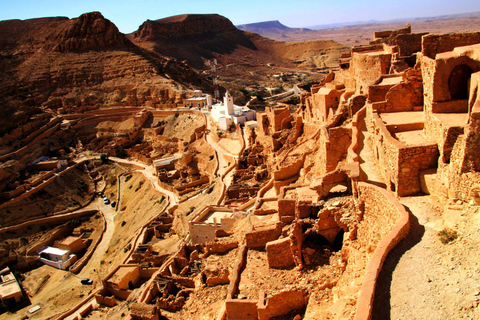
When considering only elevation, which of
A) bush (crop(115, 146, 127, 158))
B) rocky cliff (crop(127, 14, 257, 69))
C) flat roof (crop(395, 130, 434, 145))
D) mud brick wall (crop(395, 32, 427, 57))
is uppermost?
rocky cliff (crop(127, 14, 257, 69))

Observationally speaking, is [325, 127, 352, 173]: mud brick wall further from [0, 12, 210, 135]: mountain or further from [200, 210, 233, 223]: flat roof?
[0, 12, 210, 135]: mountain

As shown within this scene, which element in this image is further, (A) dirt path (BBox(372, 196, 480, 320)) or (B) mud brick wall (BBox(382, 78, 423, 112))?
(B) mud brick wall (BBox(382, 78, 423, 112))

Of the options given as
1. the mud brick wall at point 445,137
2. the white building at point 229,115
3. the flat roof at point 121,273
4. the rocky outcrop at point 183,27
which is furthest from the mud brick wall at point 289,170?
the rocky outcrop at point 183,27

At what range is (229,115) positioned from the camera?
34.7 metres

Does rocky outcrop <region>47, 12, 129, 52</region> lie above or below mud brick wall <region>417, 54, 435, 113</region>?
above

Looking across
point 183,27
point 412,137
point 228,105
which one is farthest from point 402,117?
point 183,27

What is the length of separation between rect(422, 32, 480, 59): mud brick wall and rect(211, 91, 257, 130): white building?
23.5 m

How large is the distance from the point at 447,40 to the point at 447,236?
6.29 metres

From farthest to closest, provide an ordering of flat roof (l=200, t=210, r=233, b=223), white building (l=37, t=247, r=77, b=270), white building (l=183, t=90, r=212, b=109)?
white building (l=183, t=90, r=212, b=109), white building (l=37, t=247, r=77, b=270), flat roof (l=200, t=210, r=233, b=223)

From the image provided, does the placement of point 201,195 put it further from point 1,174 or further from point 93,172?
point 1,174

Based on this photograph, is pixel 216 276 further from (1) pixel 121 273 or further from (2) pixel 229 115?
(2) pixel 229 115

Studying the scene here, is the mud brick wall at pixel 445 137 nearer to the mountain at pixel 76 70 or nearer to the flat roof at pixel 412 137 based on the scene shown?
Answer: the flat roof at pixel 412 137

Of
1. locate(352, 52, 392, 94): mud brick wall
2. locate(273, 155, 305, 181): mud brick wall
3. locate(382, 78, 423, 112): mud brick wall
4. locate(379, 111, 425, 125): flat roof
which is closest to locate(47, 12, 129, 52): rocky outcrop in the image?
locate(352, 52, 392, 94): mud brick wall

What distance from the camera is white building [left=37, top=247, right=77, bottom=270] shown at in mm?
23677
